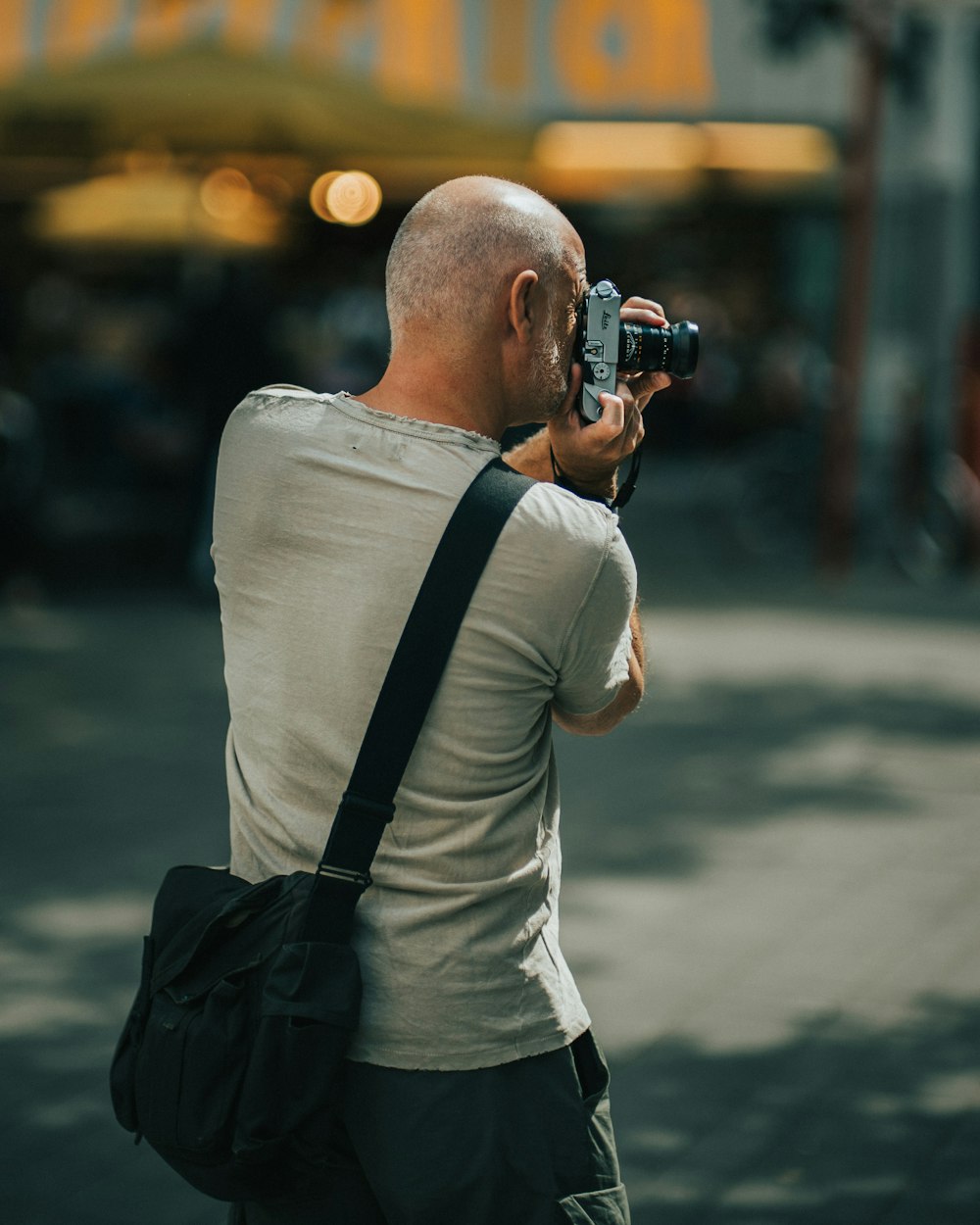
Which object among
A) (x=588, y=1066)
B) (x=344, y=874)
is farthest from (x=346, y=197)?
(x=344, y=874)

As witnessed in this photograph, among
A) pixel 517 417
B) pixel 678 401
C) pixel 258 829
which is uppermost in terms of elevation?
pixel 517 417

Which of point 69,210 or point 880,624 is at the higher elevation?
point 69,210

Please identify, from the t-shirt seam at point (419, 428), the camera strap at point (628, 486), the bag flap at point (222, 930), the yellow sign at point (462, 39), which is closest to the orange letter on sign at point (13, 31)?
the yellow sign at point (462, 39)

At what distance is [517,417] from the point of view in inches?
84.6

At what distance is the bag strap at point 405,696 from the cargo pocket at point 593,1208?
0.42 metres

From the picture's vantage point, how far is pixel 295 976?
1.98 metres

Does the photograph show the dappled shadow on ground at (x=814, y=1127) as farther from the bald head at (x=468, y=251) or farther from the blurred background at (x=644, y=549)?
the bald head at (x=468, y=251)

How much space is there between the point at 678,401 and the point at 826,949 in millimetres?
18291

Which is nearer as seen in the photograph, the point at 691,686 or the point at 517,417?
the point at 517,417

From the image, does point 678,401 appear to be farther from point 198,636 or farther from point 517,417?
point 517,417

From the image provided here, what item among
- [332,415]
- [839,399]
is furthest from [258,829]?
[839,399]

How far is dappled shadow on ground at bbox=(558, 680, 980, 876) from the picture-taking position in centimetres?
623

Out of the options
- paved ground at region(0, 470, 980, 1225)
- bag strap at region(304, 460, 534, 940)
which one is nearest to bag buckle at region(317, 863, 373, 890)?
bag strap at region(304, 460, 534, 940)

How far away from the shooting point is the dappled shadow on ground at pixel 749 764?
20.4 ft
